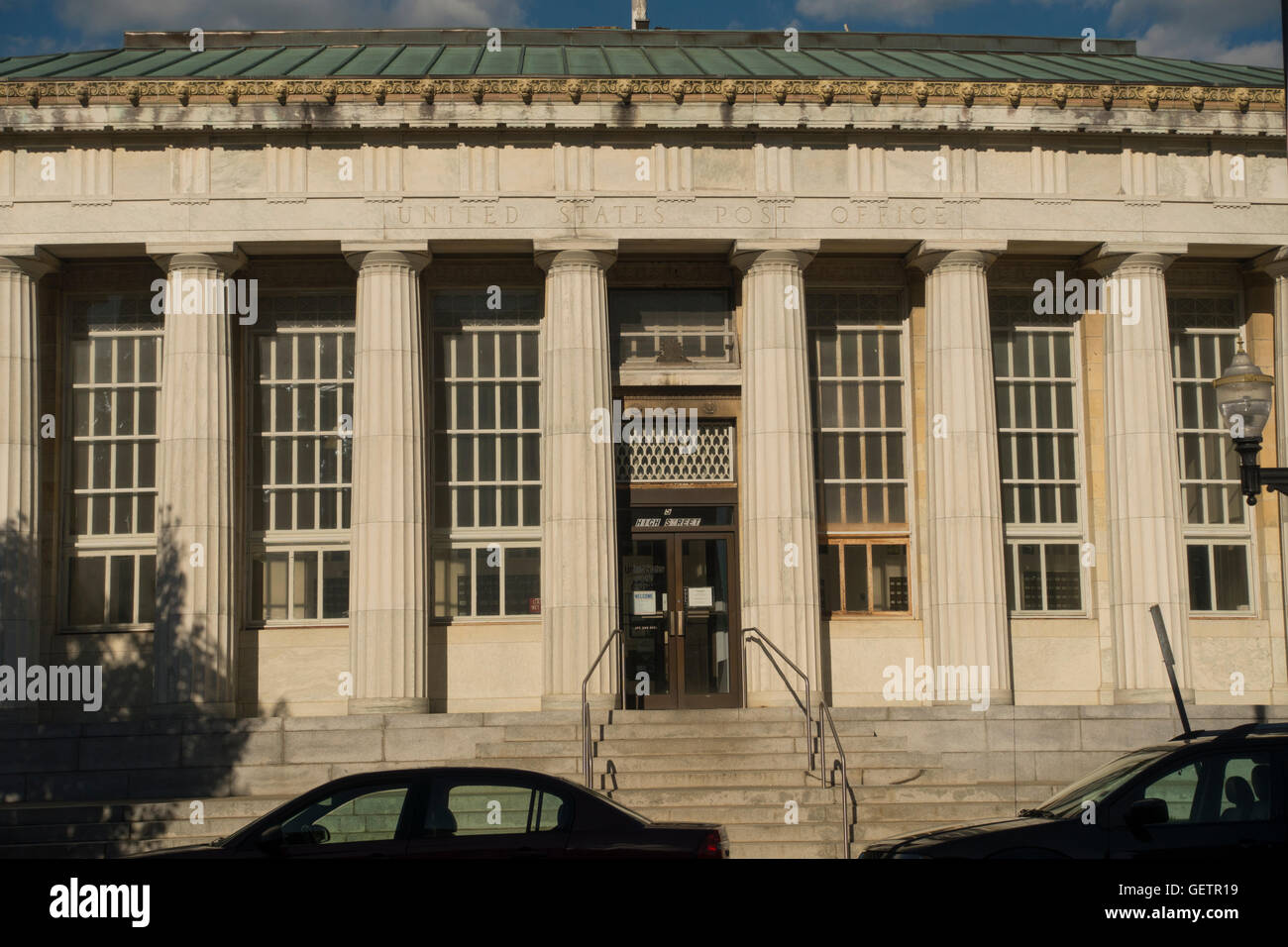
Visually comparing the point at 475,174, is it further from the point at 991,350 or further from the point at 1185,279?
the point at 1185,279

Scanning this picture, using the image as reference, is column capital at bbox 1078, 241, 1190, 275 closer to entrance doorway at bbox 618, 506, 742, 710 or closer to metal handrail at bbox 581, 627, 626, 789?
entrance doorway at bbox 618, 506, 742, 710

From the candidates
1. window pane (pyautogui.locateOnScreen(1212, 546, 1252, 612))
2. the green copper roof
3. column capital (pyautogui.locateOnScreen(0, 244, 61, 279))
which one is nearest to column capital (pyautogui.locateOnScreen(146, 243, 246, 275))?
column capital (pyautogui.locateOnScreen(0, 244, 61, 279))

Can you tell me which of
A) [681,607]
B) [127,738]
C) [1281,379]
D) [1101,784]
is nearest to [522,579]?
[681,607]

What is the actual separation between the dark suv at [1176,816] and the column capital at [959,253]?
12.2 m

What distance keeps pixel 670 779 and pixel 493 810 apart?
7178 millimetres

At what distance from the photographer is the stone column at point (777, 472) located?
70.3 ft

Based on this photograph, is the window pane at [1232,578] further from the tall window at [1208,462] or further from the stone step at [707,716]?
the stone step at [707,716]

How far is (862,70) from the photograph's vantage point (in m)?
25.0

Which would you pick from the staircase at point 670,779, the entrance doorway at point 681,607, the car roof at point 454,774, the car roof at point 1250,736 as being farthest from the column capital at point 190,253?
the car roof at point 1250,736

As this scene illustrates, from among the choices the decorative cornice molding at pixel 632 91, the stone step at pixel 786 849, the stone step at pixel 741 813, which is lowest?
the stone step at pixel 786 849

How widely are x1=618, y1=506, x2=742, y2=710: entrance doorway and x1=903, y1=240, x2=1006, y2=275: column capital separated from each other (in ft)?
16.7

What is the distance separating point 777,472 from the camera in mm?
21688

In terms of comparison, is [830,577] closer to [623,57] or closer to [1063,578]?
[1063,578]

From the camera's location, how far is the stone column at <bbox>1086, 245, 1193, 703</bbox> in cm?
2200
